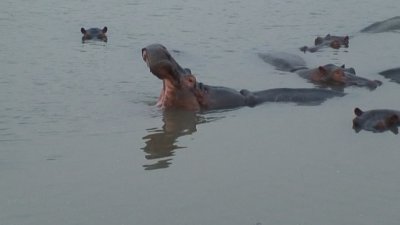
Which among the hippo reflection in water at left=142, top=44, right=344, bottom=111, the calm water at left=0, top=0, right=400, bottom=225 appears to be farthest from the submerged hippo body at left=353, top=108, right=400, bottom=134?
the hippo reflection in water at left=142, top=44, right=344, bottom=111

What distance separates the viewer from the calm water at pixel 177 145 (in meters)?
5.18

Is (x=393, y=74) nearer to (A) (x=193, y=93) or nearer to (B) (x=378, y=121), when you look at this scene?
(B) (x=378, y=121)

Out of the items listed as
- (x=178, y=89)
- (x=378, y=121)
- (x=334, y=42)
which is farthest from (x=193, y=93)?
(x=334, y=42)

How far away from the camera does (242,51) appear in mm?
12859

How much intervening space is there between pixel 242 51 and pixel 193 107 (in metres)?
4.53

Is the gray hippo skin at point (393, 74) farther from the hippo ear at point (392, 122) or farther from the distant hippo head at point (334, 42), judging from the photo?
the hippo ear at point (392, 122)

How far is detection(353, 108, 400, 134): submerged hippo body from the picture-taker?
7.43 m

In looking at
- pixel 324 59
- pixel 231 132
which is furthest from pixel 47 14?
pixel 231 132

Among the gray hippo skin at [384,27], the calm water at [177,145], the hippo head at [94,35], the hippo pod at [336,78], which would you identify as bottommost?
the calm water at [177,145]

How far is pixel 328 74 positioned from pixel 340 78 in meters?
0.17

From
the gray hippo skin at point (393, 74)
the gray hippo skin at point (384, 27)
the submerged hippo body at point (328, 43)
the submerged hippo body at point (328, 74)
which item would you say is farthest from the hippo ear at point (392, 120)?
the gray hippo skin at point (384, 27)

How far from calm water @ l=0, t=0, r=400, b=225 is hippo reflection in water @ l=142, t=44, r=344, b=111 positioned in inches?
8.7

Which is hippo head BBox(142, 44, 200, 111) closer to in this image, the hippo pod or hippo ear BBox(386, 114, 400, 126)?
hippo ear BBox(386, 114, 400, 126)

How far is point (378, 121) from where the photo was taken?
7.50 metres
